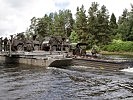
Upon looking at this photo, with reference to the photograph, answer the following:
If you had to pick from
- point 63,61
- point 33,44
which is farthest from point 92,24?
point 63,61

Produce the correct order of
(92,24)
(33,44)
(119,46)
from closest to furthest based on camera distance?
(33,44), (119,46), (92,24)

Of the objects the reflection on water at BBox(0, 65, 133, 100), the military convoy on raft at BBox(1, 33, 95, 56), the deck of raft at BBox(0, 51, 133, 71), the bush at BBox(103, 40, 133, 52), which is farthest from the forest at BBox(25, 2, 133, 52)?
the reflection on water at BBox(0, 65, 133, 100)

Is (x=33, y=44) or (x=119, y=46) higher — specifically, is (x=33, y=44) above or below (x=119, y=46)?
above

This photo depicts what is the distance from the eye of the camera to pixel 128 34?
379 ft

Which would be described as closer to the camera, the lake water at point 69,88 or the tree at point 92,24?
the lake water at point 69,88

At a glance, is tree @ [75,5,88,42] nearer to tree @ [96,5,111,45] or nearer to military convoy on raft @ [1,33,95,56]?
tree @ [96,5,111,45]

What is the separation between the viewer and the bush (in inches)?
4112

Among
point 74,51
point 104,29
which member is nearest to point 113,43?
point 104,29

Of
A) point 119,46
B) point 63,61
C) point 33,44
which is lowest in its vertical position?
point 63,61

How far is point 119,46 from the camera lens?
10838 centimetres

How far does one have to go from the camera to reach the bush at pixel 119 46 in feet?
343

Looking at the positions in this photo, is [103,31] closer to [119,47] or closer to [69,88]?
[119,47]

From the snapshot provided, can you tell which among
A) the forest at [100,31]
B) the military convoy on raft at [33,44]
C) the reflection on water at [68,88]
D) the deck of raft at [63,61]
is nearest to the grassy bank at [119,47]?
the forest at [100,31]

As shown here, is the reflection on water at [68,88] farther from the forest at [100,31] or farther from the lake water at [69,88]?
the forest at [100,31]
